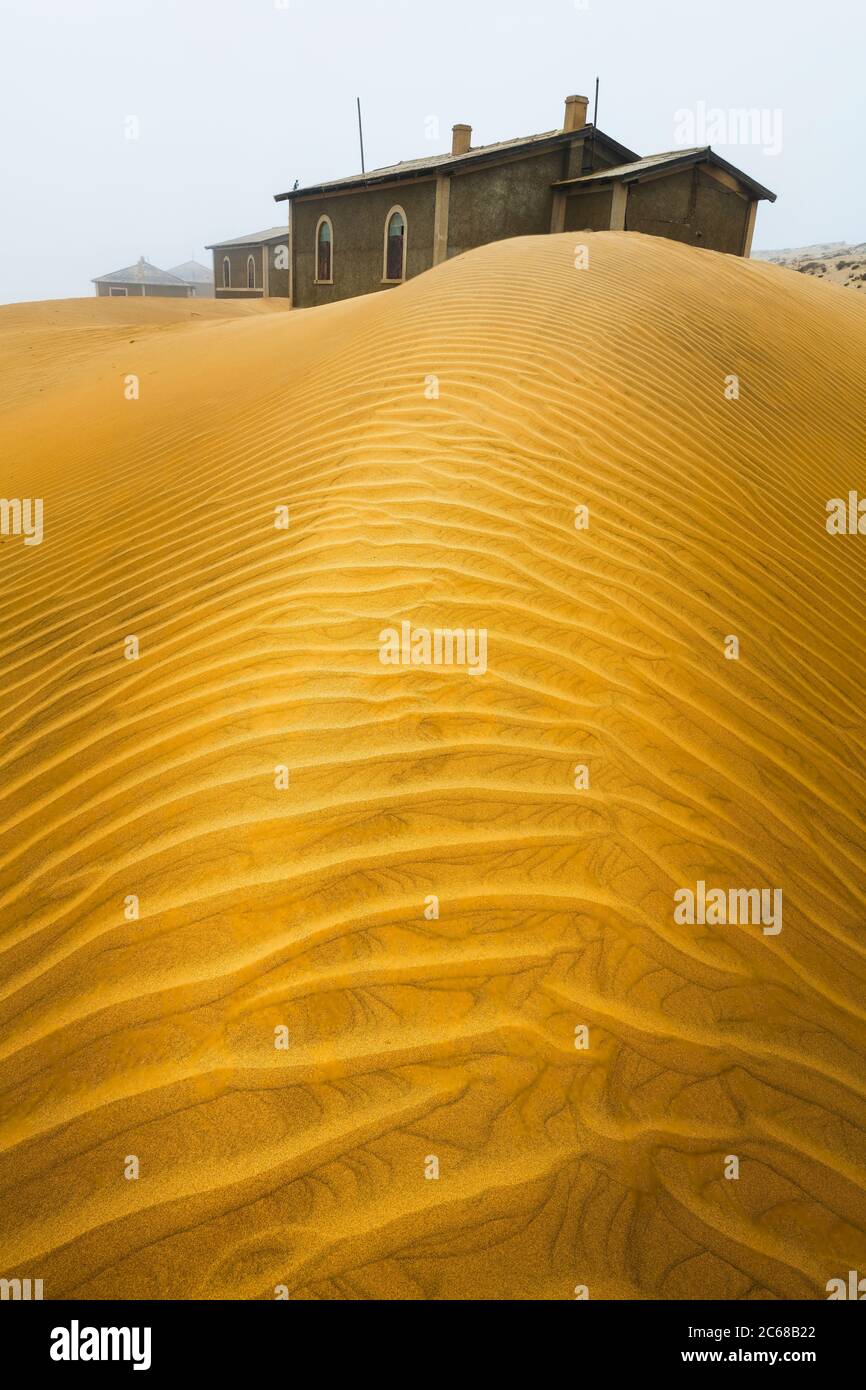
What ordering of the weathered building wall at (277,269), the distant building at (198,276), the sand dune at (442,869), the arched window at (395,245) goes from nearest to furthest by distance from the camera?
the sand dune at (442,869), the arched window at (395,245), the weathered building wall at (277,269), the distant building at (198,276)

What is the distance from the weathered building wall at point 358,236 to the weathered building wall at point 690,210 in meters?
4.21

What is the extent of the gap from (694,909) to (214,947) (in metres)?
1.24

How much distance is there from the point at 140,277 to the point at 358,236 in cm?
3568

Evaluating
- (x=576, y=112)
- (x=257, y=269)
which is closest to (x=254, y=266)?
(x=257, y=269)

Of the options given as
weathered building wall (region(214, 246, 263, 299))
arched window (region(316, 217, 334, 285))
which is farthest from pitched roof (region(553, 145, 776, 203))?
weathered building wall (region(214, 246, 263, 299))

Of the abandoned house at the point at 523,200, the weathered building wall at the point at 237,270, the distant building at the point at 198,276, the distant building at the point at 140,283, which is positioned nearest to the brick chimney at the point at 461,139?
the abandoned house at the point at 523,200

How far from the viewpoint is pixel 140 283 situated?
4828 centimetres

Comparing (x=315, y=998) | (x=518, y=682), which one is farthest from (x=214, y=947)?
(x=518, y=682)

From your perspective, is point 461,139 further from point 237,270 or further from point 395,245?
point 237,270

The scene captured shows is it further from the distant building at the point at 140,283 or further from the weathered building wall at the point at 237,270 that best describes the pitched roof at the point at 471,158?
the distant building at the point at 140,283

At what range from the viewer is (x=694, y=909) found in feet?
7.53

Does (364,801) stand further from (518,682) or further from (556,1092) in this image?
(556,1092)

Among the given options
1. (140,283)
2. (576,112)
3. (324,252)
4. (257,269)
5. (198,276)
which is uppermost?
(198,276)

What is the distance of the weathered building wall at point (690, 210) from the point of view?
17609 mm
